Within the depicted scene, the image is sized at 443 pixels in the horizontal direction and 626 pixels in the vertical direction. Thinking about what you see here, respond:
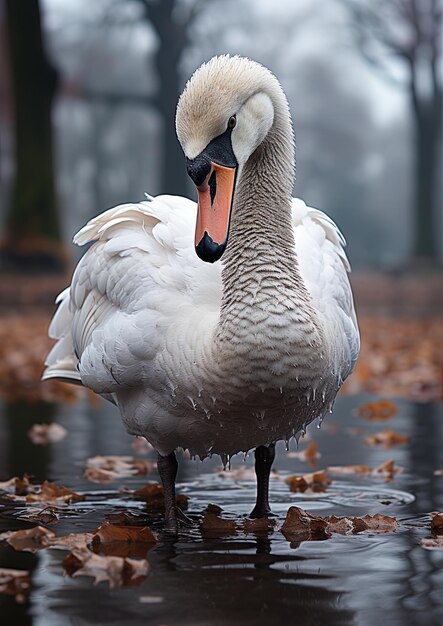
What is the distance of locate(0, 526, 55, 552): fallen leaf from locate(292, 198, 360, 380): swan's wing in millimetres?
1282

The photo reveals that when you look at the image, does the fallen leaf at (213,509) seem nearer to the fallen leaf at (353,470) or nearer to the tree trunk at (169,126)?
the fallen leaf at (353,470)

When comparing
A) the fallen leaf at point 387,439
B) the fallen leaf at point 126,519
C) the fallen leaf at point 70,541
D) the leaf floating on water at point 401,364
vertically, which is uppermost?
the leaf floating on water at point 401,364

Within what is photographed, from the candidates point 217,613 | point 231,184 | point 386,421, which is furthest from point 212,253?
point 386,421

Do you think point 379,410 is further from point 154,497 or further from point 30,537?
point 30,537

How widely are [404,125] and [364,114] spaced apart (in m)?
7.73

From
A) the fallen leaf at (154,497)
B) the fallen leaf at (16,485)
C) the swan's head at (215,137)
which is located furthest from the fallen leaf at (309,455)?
the swan's head at (215,137)

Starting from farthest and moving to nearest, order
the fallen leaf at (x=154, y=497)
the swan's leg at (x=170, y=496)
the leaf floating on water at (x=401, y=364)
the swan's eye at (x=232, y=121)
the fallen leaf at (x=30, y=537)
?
the leaf floating on water at (x=401, y=364) → the fallen leaf at (x=154, y=497) → the swan's leg at (x=170, y=496) → the swan's eye at (x=232, y=121) → the fallen leaf at (x=30, y=537)

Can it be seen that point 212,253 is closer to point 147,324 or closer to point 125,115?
point 147,324

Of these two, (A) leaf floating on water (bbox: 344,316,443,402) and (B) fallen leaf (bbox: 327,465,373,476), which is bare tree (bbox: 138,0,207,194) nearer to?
(A) leaf floating on water (bbox: 344,316,443,402)

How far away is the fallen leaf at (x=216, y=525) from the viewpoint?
4.82m

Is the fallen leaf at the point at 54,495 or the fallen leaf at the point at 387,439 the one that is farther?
the fallen leaf at the point at 387,439

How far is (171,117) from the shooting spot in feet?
127

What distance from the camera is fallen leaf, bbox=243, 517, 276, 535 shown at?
4.80 meters

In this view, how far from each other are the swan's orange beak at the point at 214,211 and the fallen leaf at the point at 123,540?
105 centimetres
